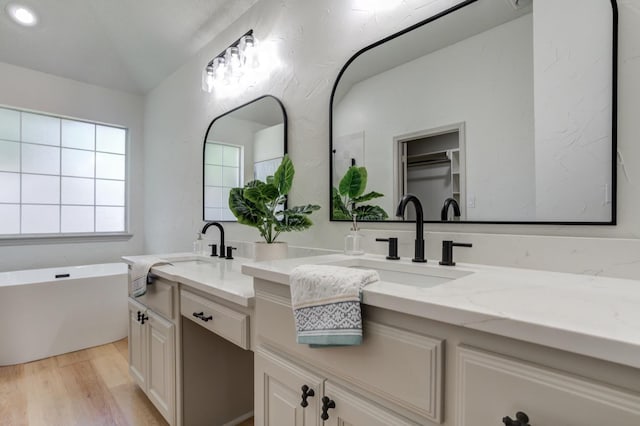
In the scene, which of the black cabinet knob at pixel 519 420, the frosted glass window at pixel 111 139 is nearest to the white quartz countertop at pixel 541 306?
the black cabinet knob at pixel 519 420

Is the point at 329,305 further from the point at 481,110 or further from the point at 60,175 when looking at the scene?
the point at 60,175

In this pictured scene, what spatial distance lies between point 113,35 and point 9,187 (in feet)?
5.57

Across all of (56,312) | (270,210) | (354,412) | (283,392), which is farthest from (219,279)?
(56,312)

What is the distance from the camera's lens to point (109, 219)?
137 inches

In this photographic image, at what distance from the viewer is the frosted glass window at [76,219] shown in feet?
10.6

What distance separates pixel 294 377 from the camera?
0.89 meters

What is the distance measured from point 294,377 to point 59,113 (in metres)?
3.56

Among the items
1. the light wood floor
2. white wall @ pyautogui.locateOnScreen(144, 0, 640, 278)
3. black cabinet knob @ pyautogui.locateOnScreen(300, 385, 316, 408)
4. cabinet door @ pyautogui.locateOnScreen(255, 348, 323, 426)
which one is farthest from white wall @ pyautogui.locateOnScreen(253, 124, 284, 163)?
the light wood floor

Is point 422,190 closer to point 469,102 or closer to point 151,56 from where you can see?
point 469,102

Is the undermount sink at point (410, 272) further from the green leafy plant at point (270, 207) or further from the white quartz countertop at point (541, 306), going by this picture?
the green leafy plant at point (270, 207)

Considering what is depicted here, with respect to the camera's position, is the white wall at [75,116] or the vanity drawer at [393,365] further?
the white wall at [75,116]

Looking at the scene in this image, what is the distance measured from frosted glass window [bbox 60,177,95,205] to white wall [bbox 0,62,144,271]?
0.37 m

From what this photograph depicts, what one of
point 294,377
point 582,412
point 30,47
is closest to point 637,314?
point 582,412

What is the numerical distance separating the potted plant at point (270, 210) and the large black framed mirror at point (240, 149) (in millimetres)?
340
